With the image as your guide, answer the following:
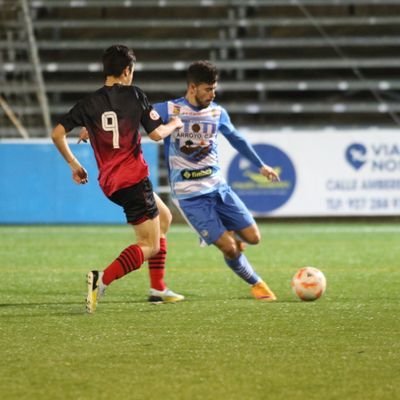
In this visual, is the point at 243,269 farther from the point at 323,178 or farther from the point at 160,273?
the point at 323,178

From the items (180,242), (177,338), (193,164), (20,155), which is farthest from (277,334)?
(20,155)

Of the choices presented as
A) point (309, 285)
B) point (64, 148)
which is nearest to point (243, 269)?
point (309, 285)

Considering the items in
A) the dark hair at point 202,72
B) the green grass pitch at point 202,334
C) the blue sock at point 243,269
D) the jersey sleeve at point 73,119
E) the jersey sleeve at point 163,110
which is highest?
the dark hair at point 202,72

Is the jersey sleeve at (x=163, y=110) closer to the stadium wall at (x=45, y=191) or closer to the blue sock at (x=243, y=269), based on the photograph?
the blue sock at (x=243, y=269)

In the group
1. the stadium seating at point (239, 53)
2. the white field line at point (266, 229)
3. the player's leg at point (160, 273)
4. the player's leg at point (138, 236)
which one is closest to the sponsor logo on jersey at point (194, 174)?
the player's leg at point (160, 273)

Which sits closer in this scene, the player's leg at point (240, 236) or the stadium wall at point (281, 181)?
the player's leg at point (240, 236)

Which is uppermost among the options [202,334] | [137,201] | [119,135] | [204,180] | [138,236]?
[119,135]

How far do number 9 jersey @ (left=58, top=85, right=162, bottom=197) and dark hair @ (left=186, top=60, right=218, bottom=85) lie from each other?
0.71m

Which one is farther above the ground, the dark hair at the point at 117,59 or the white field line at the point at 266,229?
the dark hair at the point at 117,59

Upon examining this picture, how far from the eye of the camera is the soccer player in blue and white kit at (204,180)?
7.74 metres

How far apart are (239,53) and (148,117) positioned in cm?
1262

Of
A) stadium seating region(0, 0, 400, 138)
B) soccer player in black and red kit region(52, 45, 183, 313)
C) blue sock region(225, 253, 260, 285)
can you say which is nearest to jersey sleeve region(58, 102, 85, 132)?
soccer player in black and red kit region(52, 45, 183, 313)

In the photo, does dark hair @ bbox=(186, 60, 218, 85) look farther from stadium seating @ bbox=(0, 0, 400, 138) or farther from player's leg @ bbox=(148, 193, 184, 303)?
stadium seating @ bbox=(0, 0, 400, 138)

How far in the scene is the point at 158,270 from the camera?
7.70 metres
